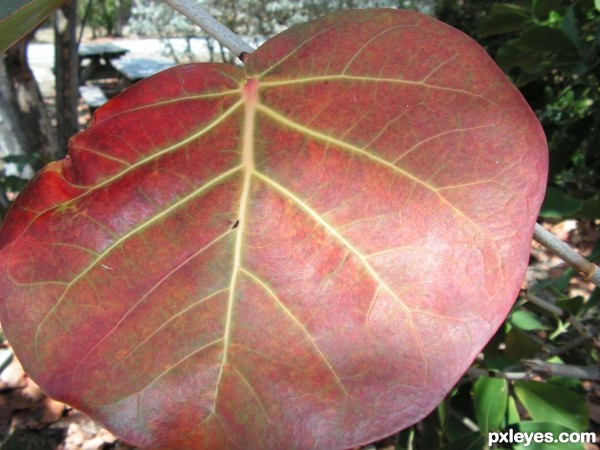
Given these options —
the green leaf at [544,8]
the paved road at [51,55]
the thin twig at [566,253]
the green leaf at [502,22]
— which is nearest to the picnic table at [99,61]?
the paved road at [51,55]

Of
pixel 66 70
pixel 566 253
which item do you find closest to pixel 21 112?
pixel 66 70

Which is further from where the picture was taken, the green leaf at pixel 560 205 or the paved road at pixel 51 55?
the paved road at pixel 51 55

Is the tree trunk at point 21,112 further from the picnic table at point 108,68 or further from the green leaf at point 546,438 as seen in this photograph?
the picnic table at point 108,68

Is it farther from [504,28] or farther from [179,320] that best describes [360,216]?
[504,28]

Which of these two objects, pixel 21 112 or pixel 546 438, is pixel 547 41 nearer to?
pixel 546 438

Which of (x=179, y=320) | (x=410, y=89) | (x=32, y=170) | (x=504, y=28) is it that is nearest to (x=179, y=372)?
(x=179, y=320)

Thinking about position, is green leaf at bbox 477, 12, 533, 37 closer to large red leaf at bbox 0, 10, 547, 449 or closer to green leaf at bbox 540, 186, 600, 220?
green leaf at bbox 540, 186, 600, 220
